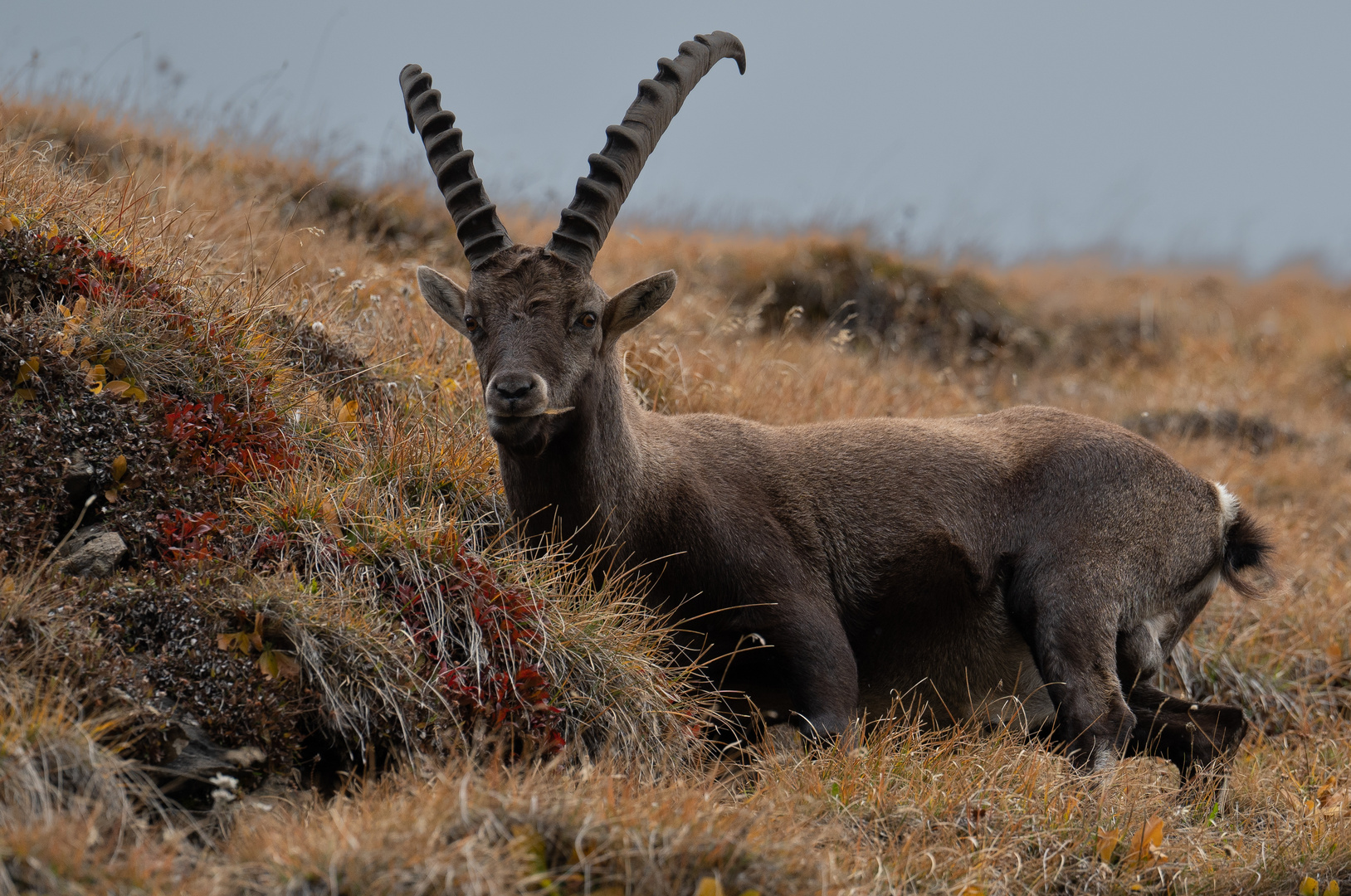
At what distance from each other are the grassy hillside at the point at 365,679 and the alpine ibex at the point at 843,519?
308 mm

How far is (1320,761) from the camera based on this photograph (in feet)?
21.6

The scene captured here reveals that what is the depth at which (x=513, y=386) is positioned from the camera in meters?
4.86

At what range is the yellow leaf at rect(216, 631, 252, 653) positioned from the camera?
4.29 meters

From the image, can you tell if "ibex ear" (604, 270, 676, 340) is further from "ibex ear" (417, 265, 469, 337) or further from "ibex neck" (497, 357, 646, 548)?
"ibex ear" (417, 265, 469, 337)

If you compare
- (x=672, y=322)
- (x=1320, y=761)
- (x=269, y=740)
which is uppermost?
(x=672, y=322)

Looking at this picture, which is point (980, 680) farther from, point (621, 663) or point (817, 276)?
point (817, 276)

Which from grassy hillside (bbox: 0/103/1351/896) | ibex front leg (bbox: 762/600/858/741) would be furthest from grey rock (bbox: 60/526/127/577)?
ibex front leg (bbox: 762/600/858/741)

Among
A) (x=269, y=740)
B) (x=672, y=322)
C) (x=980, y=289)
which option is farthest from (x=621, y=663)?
(x=980, y=289)

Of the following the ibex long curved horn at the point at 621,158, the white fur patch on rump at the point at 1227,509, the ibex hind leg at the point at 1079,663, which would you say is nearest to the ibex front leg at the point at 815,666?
the ibex hind leg at the point at 1079,663

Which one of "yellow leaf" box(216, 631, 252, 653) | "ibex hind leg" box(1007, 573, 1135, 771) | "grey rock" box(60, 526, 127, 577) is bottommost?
"ibex hind leg" box(1007, 573, 1135, 771)

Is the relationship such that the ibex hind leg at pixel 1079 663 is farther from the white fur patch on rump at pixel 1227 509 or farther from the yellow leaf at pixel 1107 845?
the yellow leaf at pixel 1107 845

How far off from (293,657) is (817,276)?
34.4ft

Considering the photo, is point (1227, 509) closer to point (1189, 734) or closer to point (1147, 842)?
point (1189, 734)

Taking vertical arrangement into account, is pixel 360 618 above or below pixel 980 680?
above
